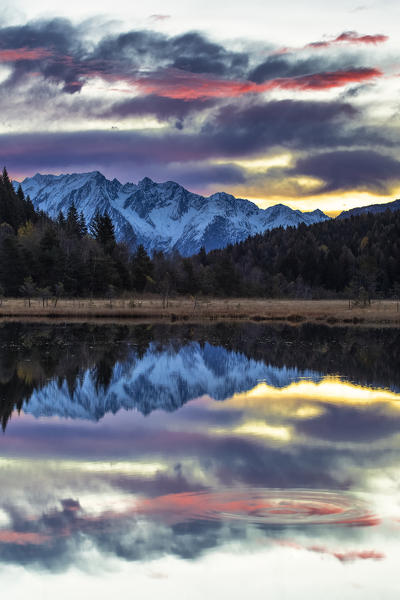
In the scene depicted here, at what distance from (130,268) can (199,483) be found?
95480 mm

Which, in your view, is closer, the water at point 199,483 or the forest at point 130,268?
the water at point 199,483

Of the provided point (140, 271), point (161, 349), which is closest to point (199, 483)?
point (161, 349)

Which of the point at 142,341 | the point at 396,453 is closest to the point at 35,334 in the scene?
the point at 142,341

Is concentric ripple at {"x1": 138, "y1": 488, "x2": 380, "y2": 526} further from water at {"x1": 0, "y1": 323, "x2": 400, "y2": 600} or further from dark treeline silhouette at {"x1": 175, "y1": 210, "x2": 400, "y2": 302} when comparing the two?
dark treeline silhouette at {"x1": 175, "y1": 210, "x2": 400, "y2": 302}

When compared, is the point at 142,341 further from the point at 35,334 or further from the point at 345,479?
the point at 345,479

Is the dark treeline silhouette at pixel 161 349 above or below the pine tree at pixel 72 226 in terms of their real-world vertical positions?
below

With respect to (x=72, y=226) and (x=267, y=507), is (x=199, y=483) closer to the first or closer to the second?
(x=267, y=507)

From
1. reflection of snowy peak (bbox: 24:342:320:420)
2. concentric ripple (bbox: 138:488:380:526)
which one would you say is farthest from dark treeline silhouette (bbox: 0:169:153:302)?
concentric ripple (bbox: 138:488:380:526)

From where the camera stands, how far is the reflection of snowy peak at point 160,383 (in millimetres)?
20969

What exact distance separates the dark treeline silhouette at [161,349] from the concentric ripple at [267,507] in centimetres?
790

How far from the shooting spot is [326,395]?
22.8 meters

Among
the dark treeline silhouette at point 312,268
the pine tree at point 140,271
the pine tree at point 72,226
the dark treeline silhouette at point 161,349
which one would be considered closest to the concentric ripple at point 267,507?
the dark treeline silhouette at point 161,349

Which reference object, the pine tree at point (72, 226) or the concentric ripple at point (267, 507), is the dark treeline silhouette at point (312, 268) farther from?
the concentric ripple at point (267, 507)

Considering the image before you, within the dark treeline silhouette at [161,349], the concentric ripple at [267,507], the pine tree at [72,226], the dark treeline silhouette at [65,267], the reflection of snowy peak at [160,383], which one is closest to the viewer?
the concentric ripple at [267,507]
